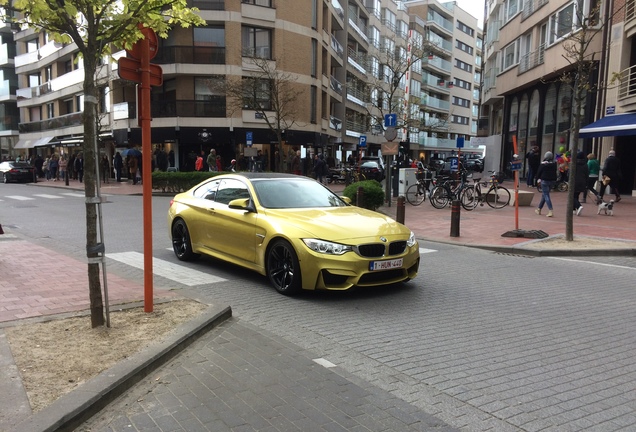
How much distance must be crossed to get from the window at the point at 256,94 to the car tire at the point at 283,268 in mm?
22519

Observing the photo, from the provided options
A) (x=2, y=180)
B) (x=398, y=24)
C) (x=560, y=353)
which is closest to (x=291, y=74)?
(x=2, y=180)

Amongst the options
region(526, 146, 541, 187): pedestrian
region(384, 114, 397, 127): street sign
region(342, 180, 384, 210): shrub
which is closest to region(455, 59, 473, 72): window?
region(526, 146, 541, 187): pedestrian

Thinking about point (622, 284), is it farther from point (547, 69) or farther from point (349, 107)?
point (349, 107)

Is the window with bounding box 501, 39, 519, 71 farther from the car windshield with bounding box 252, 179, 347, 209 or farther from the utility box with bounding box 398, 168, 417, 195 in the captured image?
the car windshield with bounding box 252, 179, 347, 209

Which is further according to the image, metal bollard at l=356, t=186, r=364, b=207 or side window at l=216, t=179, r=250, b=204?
metal bollard at l=356, t=186, r=364, b=207

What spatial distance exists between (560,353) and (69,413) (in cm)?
387

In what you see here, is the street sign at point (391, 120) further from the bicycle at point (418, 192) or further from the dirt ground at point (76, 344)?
the dirt ground at point (76, 344)

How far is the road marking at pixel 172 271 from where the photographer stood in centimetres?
688

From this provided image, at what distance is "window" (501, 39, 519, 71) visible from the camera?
110ft

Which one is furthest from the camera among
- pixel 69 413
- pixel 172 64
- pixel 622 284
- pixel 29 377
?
pixel 172 64

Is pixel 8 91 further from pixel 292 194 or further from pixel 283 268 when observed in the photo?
pixel 283 268

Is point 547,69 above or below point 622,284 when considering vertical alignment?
above

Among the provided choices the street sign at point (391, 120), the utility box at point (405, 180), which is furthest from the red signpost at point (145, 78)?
the utility box at point (405, 180)

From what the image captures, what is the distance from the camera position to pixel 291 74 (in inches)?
1357
